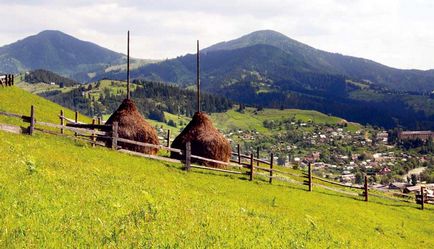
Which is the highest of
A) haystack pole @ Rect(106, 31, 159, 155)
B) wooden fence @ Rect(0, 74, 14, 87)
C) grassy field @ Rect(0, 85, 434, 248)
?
wooden fence @ Rect(0, 74, 14, 87)

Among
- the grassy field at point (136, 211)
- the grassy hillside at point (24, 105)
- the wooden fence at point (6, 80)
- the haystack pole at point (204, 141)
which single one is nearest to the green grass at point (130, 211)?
the grassy field at point (136, 211)

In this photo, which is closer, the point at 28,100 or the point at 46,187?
the point at 46,187

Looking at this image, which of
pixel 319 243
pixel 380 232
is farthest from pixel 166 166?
pixel 319 243

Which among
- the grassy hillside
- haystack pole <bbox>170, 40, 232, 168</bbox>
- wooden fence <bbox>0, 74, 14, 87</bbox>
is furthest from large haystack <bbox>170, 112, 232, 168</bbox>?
wooden fence <bbox>0, 74, 14, 87</bbox>

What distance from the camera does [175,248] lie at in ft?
36.3

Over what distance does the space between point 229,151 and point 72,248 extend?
29664 millimetres

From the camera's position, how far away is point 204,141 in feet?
122

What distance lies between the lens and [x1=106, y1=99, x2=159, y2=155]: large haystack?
116 ft

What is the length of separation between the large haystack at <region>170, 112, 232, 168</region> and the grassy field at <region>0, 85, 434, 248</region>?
169 inches

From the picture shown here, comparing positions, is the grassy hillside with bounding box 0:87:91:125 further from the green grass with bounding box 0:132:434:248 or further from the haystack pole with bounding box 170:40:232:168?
the green grass with bounding box 0:132:434:248

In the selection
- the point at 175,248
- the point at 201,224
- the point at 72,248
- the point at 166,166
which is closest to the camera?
the point at 72,248

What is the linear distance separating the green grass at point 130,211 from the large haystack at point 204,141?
18.4 ft

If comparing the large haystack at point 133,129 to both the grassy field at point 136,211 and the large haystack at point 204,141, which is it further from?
the grassy field at point 136,211

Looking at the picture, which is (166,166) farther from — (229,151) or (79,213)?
(79,213)
